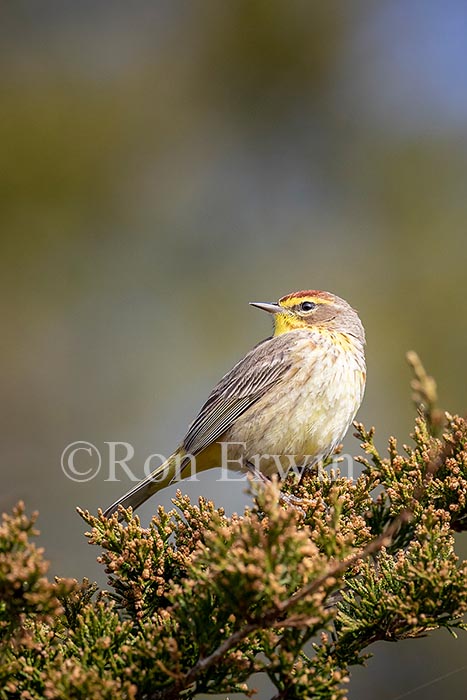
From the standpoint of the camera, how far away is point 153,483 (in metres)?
4.77

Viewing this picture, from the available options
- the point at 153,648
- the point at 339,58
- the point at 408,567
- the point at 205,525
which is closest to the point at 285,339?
the point at 205,525

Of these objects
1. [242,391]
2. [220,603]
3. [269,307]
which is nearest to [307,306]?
[269,307]

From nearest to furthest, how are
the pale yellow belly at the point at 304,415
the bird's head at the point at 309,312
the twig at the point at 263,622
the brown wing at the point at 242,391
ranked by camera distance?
the twig at the point at 263,622, the pale yellow belly at the point at 304,415, the brown wing at the point at 242,391, the bird's head at the point at 309,312

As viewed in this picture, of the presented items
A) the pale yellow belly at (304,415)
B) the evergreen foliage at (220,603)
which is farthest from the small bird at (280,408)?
the evergreen foliage at (220,603)

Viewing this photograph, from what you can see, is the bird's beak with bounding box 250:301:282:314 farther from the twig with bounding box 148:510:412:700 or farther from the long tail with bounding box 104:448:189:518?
the twig with bounding box 148:510:412:700

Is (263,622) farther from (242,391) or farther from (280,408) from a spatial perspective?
(242,391)

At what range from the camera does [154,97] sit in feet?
29.2

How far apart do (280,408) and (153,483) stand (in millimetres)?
935

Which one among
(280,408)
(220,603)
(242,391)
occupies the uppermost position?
(242,391)

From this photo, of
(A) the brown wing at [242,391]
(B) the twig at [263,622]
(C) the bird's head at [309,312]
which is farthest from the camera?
(C) the bird's head at [309,312]

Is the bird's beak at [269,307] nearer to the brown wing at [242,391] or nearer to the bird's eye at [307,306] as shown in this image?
the bird's eye at [307,306]

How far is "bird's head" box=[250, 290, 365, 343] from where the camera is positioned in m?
5.48

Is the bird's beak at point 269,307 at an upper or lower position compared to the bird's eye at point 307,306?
upper

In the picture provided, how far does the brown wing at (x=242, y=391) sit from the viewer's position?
4.99m
